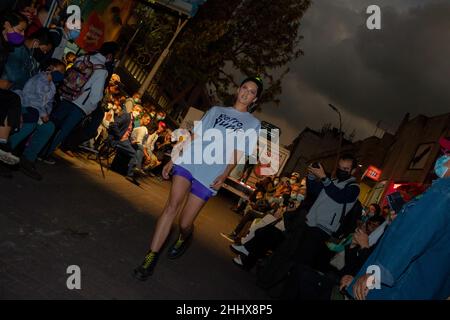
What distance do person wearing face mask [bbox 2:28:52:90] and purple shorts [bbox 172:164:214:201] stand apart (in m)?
3.01

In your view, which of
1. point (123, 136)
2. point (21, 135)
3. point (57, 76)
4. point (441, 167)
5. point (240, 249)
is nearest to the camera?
point (441, 167)

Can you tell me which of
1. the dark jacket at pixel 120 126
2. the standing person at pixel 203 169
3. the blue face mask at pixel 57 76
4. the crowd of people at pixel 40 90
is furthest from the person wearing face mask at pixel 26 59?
the dark jacket at pixel 120 126

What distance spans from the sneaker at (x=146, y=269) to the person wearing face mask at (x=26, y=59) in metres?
3.41

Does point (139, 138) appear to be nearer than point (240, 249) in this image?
No

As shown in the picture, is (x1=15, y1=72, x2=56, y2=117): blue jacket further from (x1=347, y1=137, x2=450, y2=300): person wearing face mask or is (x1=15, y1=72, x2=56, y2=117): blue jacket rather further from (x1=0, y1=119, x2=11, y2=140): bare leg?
(x1=347, y1=137, x2=450, y2=300): person wearing face mask

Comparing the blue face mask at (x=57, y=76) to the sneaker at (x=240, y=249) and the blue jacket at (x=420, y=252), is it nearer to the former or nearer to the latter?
the sneaker at (x=240, y=249)

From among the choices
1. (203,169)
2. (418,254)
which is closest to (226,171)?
(203,169)

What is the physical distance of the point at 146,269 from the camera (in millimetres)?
3832

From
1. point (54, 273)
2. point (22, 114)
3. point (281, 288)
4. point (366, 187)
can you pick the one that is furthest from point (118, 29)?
point (366, 187)

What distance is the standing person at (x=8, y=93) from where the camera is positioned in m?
5.21

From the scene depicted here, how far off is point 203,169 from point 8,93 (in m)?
3.04


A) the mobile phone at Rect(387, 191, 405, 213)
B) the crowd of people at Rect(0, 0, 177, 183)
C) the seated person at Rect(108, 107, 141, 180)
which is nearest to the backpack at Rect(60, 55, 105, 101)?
the crowd of people at Rect(0, 0, 177, 183)

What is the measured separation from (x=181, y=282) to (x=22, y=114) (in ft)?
11.7

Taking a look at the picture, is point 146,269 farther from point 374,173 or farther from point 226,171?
point 374,173
